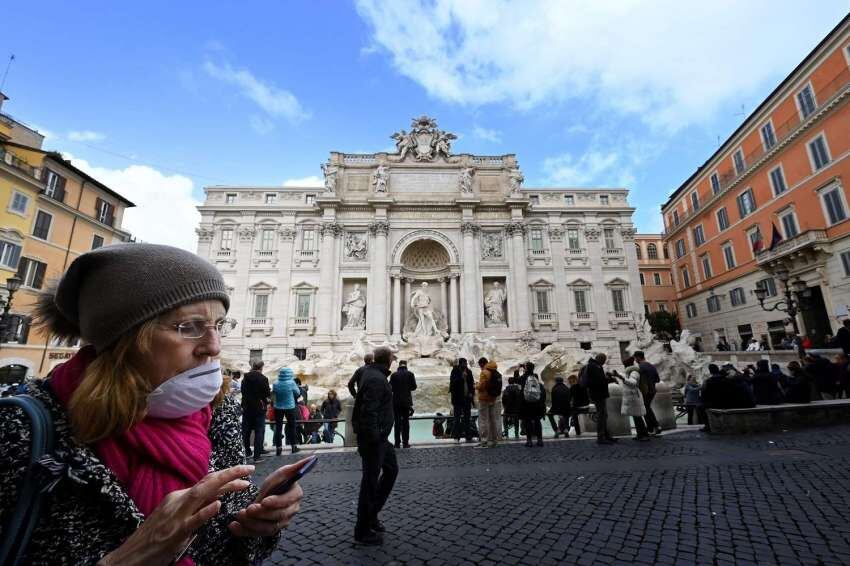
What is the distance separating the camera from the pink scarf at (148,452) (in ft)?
3.26

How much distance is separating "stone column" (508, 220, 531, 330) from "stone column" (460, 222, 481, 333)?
254cm

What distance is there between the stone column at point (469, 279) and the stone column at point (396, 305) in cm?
401

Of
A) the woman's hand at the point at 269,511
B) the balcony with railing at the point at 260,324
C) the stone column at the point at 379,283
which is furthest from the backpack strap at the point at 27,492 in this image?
the balcony with railing at the point at 260,324

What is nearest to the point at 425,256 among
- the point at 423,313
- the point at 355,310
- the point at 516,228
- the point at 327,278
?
the point at 423,313

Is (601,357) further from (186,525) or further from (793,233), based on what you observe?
(793,233)

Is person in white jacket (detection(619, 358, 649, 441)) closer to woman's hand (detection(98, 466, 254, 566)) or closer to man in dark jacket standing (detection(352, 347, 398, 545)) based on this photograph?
man in dark jacket standing (detection(352, 347, 398, 545))

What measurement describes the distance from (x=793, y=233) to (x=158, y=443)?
2705 centimetres

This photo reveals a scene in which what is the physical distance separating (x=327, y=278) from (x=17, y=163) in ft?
49.1

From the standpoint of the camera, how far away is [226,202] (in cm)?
2527

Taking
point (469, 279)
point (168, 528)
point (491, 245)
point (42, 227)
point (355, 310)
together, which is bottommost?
point (168, 528)

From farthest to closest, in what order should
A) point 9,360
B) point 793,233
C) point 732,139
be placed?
point 732,139 < point 793,233 < point 9,360

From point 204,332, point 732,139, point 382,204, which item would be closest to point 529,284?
point 382,204

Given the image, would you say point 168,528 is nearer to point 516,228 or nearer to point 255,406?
point 255,406

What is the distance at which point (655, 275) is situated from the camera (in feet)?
117
